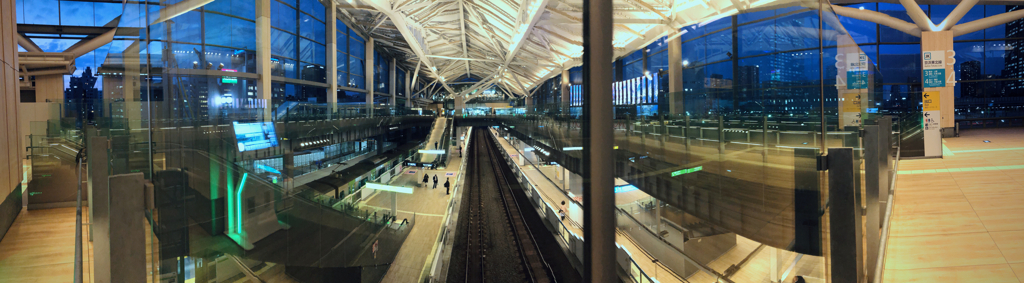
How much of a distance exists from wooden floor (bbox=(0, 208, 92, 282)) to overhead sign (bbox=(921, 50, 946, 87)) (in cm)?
1354

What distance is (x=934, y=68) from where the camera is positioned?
323 inches

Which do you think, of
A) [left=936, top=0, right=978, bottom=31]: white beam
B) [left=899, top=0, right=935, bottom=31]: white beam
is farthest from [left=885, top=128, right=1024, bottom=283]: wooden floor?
[left=936, top=0, right=978, bottom=31]: white beam

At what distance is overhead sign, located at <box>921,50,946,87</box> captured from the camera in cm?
795

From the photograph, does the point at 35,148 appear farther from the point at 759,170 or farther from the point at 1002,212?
the point at 1002,212

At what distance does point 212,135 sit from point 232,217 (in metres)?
0.44

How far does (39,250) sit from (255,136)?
2.80m

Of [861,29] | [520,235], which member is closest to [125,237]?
[520,235]

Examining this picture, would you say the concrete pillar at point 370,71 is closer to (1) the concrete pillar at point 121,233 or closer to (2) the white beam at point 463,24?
(1) the concrete pillar at point 121,233

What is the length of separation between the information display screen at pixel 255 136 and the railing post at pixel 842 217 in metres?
2.81

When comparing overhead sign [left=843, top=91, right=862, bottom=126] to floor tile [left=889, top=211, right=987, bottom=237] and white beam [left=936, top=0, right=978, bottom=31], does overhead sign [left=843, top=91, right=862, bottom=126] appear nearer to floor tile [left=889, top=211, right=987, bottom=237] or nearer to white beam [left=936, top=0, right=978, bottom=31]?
floor tile [left=889, top=211, right=987, bottom=237]

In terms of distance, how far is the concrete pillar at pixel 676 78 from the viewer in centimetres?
118

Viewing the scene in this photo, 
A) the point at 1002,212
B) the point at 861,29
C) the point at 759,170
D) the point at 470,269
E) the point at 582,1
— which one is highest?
the point at 861,29

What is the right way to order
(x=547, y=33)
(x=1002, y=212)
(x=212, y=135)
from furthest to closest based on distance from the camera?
1. (x=1002, y=212)
2. (x=212, y=135)
3. (x=547, y=33)

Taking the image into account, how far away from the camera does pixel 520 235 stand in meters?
1.14
